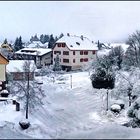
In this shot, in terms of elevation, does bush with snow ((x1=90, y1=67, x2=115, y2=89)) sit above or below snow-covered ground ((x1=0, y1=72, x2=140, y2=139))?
above

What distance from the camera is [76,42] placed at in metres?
58.6

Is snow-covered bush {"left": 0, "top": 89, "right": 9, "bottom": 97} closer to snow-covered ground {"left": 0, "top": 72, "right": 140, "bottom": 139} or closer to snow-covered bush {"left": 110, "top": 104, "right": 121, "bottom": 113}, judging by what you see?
snow-covered ground {"left": 0, "top": 72, "right": 140, "bottom": 139}

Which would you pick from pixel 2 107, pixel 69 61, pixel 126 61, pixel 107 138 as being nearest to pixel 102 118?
pixel 2 107

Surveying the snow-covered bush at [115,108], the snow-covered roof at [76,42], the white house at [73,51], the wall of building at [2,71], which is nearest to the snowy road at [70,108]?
the snow-covered bush at [115,108]

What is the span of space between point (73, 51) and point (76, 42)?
2754 mm

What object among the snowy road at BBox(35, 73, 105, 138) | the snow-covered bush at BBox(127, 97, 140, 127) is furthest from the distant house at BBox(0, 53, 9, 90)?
the snow-covered bush at BBox(127, 97, 140, 127)

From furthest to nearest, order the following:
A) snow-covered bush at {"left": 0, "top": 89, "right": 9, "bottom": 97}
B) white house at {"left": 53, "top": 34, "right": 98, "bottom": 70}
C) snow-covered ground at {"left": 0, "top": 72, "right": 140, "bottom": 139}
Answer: white house at {"left": 53, "top": 34, "right": 98, "bottom": 70} → snow-covered bush at {"left": 0, "top": 89, "right": 9, "bottom": 97} → snow-covered ground at {"left": 0, "top": 72, "right": 140, "bottom": 139}

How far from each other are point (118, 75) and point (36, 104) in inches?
522

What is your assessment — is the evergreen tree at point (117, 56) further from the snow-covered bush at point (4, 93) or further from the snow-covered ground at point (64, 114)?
the snow-covered bush at point (4, 93)

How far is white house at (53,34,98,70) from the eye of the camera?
56.4m

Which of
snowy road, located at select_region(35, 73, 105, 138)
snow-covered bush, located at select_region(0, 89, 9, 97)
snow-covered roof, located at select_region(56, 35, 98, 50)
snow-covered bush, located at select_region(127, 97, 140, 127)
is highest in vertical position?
snow-covered roof, located at select_region(56, 35, 98, 50)

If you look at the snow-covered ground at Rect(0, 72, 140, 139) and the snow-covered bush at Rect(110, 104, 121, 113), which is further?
the snow-covered bush at Rect(110, 104, 121, 113)

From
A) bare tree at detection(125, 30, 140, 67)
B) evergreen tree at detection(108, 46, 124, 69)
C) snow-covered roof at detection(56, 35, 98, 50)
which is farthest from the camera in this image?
snow-covered roof at detection(56, 35, 98, 50)

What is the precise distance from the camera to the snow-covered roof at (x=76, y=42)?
Answer: 5706 cm
